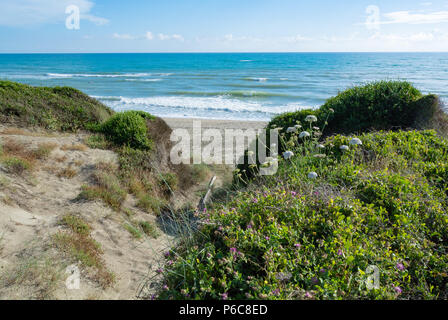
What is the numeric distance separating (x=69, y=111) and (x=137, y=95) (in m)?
24.9

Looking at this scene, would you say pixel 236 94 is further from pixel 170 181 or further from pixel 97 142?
pixel 170 181

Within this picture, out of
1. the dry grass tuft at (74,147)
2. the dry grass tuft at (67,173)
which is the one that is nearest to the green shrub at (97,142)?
the dry grass tuft at (74,147)

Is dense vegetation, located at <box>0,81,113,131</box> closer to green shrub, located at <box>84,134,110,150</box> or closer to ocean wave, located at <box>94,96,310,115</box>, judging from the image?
green shrub, located at <box>84,134,110,150</box>

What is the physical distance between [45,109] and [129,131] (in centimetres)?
341

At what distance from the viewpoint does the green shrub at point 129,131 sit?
944 cm

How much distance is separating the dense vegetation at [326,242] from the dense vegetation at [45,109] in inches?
333

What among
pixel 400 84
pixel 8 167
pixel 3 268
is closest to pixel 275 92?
pixel 400 84

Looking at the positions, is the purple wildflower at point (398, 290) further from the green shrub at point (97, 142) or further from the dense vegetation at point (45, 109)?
the dense vegetation at point (45, 109)

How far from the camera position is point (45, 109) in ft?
33.7

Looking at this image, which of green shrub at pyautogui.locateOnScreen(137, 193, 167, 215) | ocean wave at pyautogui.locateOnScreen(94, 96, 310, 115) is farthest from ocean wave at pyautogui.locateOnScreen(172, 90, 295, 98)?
green shrub at pyautogui.locateOnScreen(137, 193, 167, 215)

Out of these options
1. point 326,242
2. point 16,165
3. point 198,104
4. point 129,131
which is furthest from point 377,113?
point 198,104

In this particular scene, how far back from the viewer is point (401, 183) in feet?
12.2

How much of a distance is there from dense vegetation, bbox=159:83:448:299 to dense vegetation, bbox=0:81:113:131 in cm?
846
